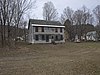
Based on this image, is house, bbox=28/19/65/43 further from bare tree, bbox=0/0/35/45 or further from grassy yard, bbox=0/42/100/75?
grassy yard, bbox=0/42/100/75

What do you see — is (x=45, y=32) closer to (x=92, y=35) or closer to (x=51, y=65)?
(x=51, y=65)

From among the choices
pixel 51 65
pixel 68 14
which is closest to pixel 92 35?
pixel 68 14

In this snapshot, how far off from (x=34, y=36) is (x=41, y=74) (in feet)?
Result: 121

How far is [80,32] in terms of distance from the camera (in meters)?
71.1

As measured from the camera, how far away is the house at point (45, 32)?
154 ft

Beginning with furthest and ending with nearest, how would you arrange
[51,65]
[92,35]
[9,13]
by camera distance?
[92,35] < [9,13] < [51,65]

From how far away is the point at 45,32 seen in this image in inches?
1902

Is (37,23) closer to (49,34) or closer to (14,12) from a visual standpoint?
(49,34)

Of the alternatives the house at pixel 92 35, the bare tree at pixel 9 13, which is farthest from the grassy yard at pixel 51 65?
the house at pixel 92 35

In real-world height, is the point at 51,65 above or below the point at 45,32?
below

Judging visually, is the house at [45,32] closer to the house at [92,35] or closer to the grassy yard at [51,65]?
the grassy yard at [51,65]

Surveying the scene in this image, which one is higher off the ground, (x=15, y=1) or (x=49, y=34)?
(x=15, y=1)

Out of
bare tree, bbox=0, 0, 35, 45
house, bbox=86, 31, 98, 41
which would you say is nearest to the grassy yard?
bare tree, bbox=0, 0, 35, 45

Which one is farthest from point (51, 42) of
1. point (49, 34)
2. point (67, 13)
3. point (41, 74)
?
point (41, 74)
